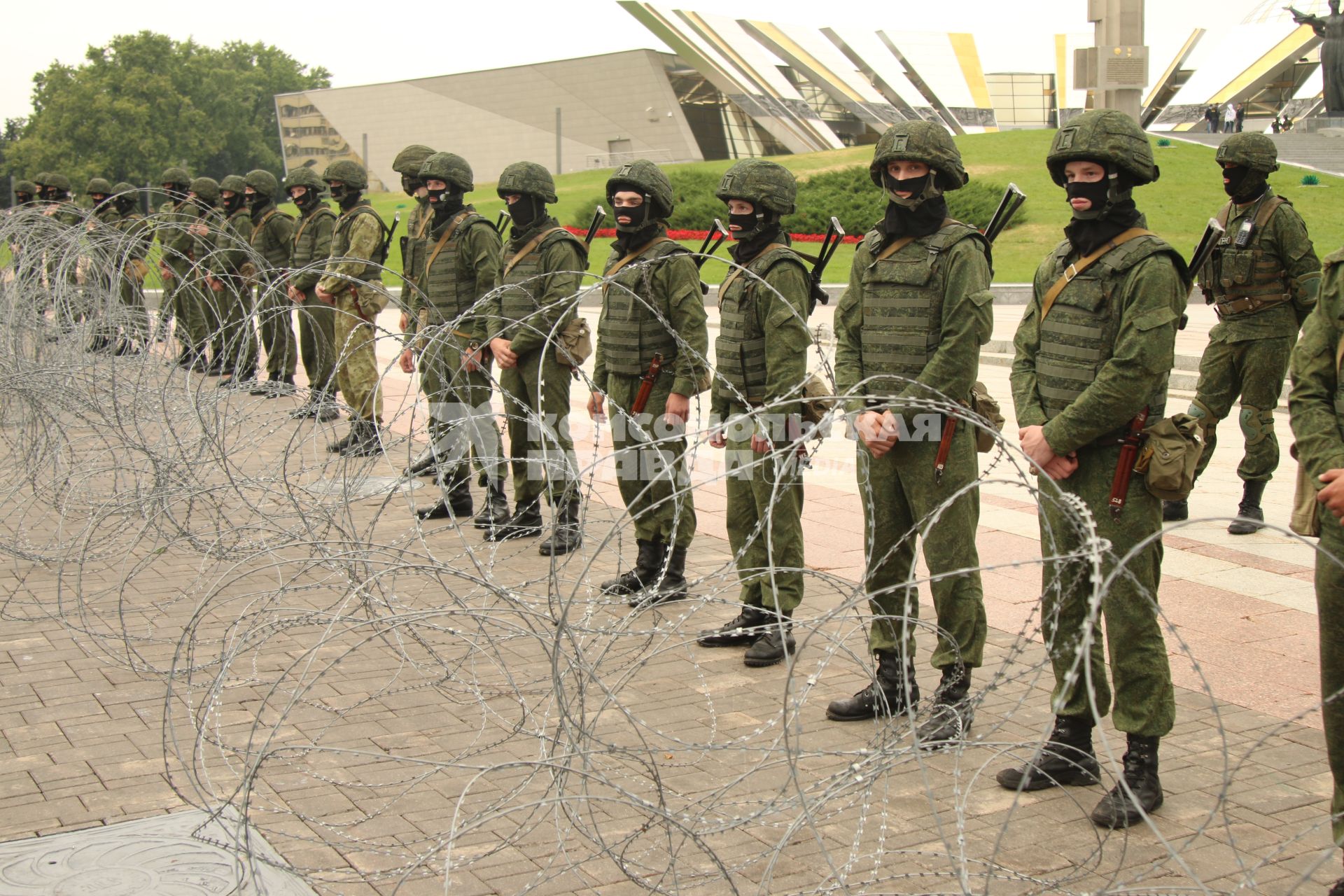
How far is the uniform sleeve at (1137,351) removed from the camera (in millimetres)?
3975

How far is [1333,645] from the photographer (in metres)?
3.45

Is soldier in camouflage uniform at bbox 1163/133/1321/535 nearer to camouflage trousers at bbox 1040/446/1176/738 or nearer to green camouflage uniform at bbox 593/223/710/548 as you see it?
green camouflage uniform at bbox 593/223/710/548

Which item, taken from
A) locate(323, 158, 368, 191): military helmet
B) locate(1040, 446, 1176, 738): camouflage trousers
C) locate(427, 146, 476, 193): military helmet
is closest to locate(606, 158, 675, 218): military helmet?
locate(427, 146, 476, 193): military helmet

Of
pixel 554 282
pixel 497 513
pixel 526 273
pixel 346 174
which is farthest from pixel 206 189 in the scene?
pixel 554 282

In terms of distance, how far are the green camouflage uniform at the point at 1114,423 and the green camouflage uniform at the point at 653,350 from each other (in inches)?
87.4

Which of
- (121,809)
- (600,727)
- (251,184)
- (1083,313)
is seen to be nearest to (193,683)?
(121,809)

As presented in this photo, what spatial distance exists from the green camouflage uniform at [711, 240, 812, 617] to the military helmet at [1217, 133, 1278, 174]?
288cm

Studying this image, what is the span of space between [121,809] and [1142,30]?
41452 mm

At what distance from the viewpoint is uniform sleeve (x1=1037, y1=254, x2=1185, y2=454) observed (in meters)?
3.97

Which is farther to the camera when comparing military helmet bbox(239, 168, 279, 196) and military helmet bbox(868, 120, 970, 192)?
military helmet bbox(239, 168, 279, 196)

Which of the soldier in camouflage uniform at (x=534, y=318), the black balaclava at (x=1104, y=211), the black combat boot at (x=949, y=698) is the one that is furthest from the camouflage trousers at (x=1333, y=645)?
the soldier in camouflage uniform at (x=534, y=318)

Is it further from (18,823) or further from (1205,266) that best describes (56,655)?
(1205,266)

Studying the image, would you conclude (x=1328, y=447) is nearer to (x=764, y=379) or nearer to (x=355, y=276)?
(x=764, y=379)

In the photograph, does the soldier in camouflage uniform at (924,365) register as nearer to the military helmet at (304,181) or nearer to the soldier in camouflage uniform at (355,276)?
the soldier in camouflage uniform at (355,276)
